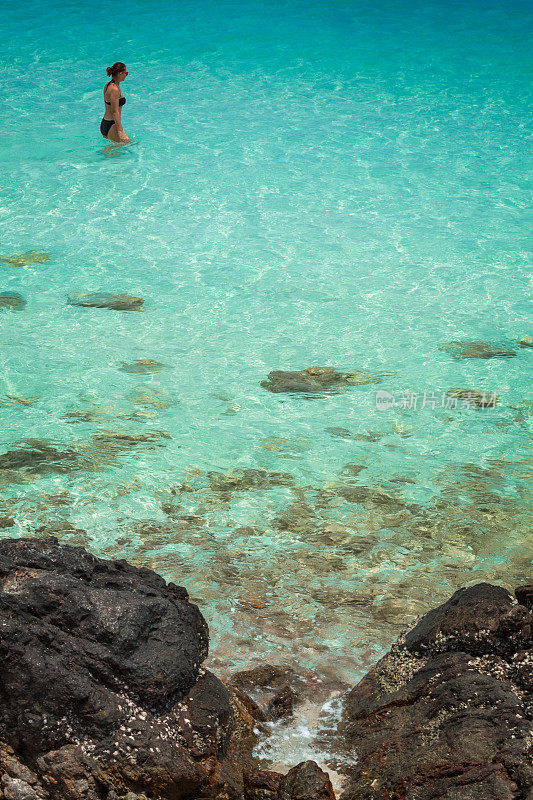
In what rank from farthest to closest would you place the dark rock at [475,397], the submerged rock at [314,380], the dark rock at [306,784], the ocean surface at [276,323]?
the submerged rock at [314,380], the dark rock at [475,397], the ocean surface at [276,323], the dark rock at [306,784]

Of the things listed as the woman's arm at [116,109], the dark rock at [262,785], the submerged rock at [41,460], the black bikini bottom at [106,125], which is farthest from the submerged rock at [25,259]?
the dark rock at [262,785]

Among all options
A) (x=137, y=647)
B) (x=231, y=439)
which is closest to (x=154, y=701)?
(x=137, y=647)

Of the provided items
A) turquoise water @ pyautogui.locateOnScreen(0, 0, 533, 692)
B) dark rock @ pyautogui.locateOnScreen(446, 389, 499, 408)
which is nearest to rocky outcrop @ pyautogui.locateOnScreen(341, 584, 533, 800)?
turquoise water @ pyautogui.locateOnScreen(0, 0, 533, 692)

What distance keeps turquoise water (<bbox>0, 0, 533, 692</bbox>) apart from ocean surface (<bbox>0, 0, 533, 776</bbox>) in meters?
0.03

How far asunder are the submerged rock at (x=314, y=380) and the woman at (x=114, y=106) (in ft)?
23.1

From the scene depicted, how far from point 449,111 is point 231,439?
10885 mm

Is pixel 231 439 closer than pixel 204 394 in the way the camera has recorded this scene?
Yes

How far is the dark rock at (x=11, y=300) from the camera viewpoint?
870cm

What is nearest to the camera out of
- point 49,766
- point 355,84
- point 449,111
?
point 49,766

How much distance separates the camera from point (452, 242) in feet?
34.5

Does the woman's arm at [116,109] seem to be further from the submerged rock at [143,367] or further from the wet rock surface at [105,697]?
the wet rock surface at [105,697]

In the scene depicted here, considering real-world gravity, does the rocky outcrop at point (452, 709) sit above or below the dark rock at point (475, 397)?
above

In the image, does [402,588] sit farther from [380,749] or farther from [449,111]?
[449,111]

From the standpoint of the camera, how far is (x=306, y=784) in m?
2.88
